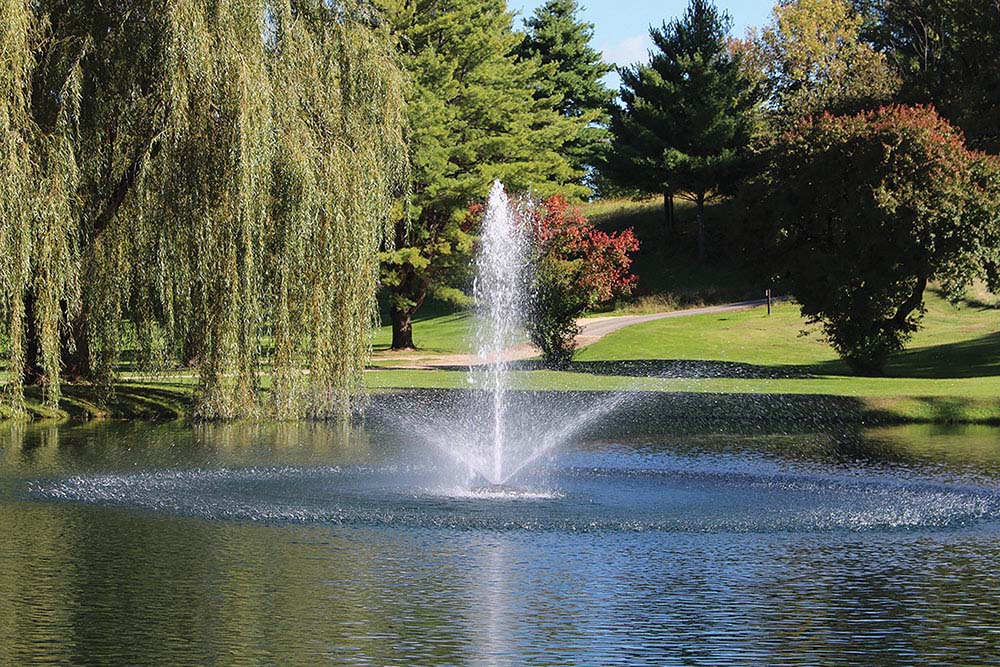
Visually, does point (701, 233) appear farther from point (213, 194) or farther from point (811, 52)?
point (213, 194)

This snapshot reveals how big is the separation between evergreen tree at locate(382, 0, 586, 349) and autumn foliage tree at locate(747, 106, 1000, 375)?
1227cm

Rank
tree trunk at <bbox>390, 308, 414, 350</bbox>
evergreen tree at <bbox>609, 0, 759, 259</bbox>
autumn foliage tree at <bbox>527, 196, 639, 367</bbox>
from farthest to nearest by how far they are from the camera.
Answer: evergreen tree at <bbox>609, 0, 759, 259</bbox> < tree trunk at <bbox>390, 308, 414, 350</bbox> < autumn foliage tree at <bbox>527, 196, 639, 367</bbox>

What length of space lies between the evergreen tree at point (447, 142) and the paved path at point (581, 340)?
2.57 m

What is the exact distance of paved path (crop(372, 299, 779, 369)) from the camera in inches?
1612

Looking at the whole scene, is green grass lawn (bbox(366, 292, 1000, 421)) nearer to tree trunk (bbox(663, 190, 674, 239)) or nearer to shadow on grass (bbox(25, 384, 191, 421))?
shadow on grass (bbox(25, 384, 191, 421))

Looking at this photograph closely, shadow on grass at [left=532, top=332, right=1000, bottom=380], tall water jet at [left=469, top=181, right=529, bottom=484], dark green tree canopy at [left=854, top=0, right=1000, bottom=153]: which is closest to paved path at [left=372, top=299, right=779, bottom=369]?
tall water jet at [left=469, top=181, right=529, bottom=484]

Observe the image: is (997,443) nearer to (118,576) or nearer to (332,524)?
(332,524)

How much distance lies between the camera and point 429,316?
63.7m

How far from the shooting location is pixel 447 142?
4606cm

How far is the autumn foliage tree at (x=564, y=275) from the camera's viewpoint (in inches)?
1483

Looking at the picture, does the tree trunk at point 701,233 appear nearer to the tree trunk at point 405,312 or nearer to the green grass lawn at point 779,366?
the green grass lawn at point 779,366

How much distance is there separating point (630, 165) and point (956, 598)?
174 ft

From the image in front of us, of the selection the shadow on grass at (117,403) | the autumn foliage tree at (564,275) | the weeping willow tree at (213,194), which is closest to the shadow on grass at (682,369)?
the autumn foliage tree at (564,275)

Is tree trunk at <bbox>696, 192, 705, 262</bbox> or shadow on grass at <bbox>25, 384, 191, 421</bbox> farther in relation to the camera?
tree trunk at <bbox>696, 192, 705, 262</bbox>
